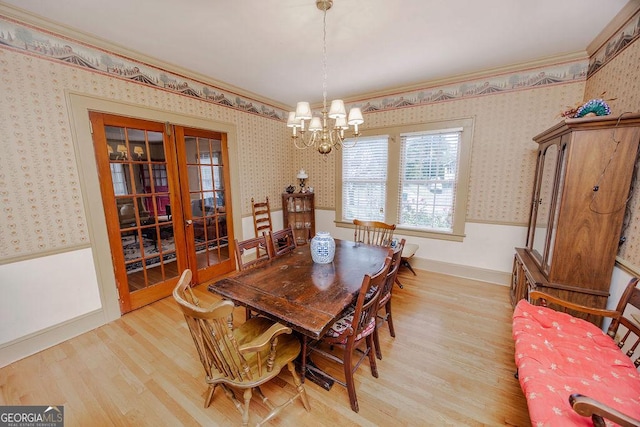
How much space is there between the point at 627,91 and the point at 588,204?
1.03m

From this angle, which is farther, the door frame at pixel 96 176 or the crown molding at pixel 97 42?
the door frame at pixel 96 176

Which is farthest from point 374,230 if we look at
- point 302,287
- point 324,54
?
point 324,54

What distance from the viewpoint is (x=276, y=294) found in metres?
1.63

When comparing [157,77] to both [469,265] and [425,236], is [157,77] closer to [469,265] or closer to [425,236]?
[425,236]

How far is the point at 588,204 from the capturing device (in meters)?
1.72

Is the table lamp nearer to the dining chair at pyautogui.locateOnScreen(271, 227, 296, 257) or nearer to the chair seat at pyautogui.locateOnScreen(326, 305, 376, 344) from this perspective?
the dining chair at pyautogui.locateOnScreen(271, 227, 296, 257)

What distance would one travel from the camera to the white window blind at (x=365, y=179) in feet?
12.6

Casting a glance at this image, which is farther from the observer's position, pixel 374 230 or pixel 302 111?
pixel 374 230

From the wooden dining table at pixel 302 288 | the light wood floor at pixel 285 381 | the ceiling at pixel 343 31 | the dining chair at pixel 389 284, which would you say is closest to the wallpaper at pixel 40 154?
the ceiling at pixel 343 31

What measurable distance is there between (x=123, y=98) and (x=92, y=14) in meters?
0.71

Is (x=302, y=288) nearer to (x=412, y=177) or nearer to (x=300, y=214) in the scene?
(x=412, y=177)

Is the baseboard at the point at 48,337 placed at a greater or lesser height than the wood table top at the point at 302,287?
lesser

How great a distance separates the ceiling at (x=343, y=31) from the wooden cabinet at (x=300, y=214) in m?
1.95

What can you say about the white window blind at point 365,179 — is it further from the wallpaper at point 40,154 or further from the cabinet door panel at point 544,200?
the wallpaper at point 40,154
